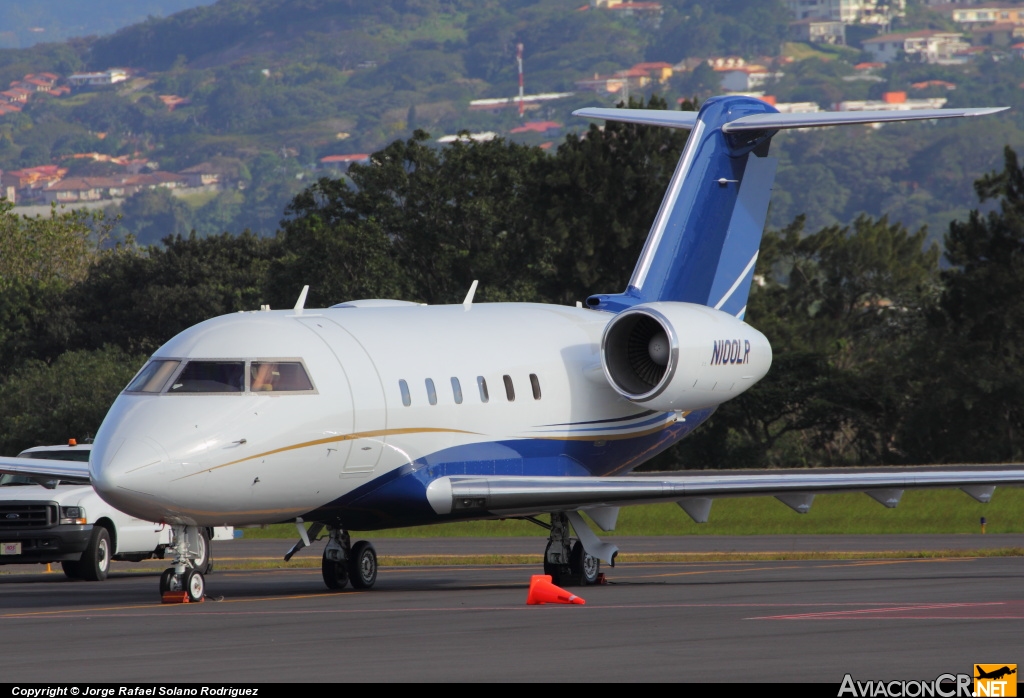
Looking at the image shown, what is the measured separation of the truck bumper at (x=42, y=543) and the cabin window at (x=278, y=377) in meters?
8.16

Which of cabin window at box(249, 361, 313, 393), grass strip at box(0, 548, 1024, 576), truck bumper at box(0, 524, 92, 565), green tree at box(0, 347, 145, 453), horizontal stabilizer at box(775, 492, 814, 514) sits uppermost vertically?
cabin window at box(249, 361, 313, 393)

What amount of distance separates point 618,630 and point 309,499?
19.7 feet

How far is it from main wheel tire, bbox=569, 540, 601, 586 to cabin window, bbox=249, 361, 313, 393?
17.1 ft

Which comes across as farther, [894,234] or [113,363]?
[894,234]

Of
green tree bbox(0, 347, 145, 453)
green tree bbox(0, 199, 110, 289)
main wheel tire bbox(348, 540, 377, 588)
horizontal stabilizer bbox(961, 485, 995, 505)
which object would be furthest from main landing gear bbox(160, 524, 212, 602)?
green tree bbox(0, 199, 110, 289)

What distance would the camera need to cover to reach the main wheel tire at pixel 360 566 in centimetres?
2262

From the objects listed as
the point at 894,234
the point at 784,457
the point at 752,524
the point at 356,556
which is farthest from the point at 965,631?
the point at 894,234

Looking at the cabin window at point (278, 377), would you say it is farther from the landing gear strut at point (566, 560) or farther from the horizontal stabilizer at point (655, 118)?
the horizontal stabilizer at point (655, 118)

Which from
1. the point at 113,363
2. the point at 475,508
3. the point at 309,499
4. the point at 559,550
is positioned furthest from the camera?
the point at 113,363

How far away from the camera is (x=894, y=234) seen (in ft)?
372

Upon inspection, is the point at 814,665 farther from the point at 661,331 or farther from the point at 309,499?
the point at 661,331

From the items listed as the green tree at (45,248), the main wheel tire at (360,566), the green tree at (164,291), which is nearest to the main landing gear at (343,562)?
the main wheel tire at (360,566)

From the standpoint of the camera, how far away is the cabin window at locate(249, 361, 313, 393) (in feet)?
65.2

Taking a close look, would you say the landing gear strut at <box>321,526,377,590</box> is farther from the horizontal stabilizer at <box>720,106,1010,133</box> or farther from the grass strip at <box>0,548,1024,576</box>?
the horizontal stabilizer at <box>720,106,1010,133</box>
